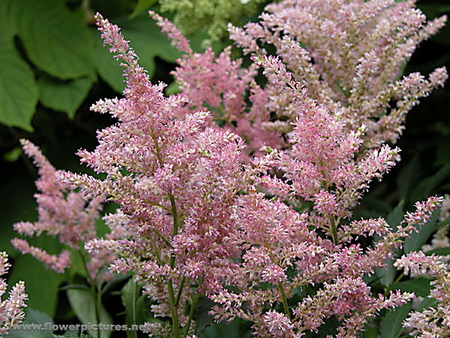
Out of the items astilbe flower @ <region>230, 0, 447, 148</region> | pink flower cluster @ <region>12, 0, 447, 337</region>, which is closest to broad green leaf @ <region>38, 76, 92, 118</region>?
astilbe flower @ <region>230, 0, 447, 148</region>

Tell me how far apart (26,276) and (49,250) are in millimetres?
173

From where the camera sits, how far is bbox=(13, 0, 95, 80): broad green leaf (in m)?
1.62

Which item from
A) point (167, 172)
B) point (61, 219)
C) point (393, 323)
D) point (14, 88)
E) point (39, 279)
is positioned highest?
point (14, 88)

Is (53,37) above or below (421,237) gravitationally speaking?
above

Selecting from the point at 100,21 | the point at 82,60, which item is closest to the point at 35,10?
the point at 82,60

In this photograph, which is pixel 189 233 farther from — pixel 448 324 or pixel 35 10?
pixel 35 10

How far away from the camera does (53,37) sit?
1.68 metres

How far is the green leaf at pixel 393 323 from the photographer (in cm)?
59

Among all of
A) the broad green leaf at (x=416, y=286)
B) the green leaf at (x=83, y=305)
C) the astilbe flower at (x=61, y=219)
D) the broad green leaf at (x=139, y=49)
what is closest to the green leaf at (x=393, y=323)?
the broad green leaf at (x=416, y=286)

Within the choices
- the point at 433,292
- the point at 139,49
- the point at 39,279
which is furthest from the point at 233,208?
the point at 39,279

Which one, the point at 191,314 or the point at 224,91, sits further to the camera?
the point at 224,91

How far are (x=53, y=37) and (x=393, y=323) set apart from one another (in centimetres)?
141

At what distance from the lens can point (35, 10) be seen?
1.70m

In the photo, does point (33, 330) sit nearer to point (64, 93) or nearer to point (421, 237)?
point (421, 237)
